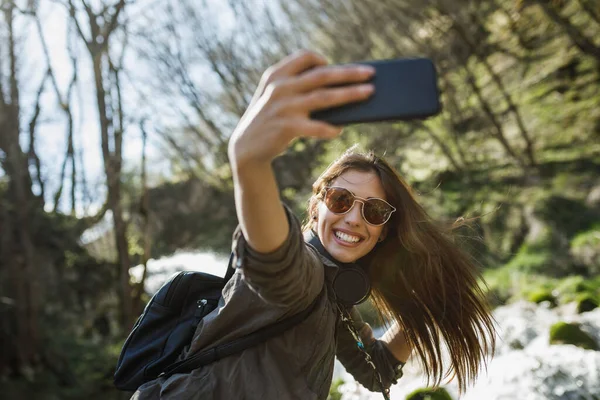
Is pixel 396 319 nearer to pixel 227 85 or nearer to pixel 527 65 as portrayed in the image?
pixel 227 85

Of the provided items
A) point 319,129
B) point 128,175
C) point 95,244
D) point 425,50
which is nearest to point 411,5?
point 425,50

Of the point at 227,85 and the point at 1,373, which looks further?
the point at 227,85

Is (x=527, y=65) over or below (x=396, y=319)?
over

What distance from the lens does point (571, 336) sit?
5.33 meters

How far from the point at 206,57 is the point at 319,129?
11617mm

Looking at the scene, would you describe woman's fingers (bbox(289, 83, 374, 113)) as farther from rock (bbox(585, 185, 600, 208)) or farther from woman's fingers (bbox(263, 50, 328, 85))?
rock (bbox(585, 185, 600, 208))

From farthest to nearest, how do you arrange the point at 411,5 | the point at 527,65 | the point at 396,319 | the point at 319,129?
the point at 527,65 < the point at 411,5 < the point at 396,319 < the point at 319,129

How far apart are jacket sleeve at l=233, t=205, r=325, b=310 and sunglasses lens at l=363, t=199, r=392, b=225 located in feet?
2.02

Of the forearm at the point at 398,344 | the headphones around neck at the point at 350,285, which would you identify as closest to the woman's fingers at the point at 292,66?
the headphones around neck at the point at 350,285

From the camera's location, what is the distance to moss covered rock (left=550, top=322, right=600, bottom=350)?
5273mm

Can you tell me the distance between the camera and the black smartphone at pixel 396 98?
937mm

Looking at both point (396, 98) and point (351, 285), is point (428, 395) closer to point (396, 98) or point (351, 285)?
point (351, 285)

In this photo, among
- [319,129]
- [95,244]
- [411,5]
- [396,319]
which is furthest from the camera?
[411,5]

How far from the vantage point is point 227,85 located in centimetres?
1269
